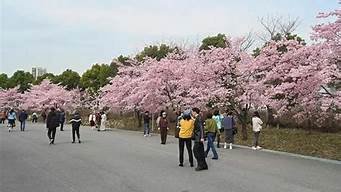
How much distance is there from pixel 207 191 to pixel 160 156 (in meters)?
6.13

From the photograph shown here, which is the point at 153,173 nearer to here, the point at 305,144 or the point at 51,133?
the point at 305,144

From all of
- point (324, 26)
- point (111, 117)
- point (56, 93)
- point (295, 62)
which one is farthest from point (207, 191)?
point (56, 93)

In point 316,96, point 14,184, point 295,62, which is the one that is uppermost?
point 295,62

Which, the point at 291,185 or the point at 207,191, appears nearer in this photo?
the point at 207,191

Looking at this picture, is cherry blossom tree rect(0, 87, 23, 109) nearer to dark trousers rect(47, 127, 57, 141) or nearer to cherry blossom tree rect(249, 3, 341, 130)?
dark trousers rect(47, 127, 57, 141)

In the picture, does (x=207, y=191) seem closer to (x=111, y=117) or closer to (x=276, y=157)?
(x=276, y=157)

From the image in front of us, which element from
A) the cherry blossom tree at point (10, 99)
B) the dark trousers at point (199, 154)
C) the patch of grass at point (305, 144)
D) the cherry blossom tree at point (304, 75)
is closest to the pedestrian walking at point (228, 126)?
the patch of grass at point (305, 144)

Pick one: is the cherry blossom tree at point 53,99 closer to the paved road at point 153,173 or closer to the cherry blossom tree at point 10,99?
the cherry blossom tree at point 10,99

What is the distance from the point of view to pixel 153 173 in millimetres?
10133

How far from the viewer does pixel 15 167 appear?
37.0 ft

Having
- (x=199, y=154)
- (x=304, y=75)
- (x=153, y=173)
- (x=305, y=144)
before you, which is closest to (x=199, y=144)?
(x=199, y=154)

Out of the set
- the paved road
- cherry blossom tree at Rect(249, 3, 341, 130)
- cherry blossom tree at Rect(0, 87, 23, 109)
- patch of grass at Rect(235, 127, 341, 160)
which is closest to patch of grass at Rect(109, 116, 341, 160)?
patch of grass at Rect(235, 127, 341, 160)

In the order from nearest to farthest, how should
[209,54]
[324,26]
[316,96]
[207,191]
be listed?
1. [207,191]
2. [324,26]
3. [316,96]
4. [209,54]

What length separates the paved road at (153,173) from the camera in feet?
27.6
